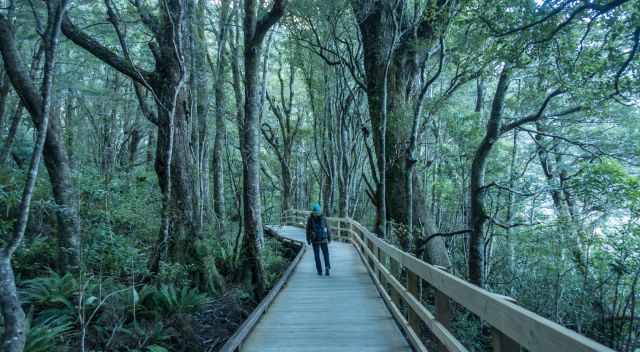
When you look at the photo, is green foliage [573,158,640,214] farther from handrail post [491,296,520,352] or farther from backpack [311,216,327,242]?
handrail post [491,296,520,352]

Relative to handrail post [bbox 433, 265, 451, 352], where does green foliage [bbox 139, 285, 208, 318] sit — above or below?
below

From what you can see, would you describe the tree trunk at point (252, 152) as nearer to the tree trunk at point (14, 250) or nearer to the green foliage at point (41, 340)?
the green foliage at point (41, 340)

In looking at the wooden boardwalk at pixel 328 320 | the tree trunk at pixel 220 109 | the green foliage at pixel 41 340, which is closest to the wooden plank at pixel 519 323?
the wooden boardwalk at pixel 328 320

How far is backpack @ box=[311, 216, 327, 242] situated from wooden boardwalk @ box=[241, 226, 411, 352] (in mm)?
950

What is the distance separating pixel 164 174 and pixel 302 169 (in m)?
28.7

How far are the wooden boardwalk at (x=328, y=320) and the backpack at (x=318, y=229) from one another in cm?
95

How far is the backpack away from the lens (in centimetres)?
916

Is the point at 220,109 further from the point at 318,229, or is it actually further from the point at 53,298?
the point at 53,298

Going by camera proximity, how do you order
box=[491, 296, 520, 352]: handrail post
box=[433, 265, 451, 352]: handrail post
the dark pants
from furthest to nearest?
1. the dark pants
2. box=[433, 265, 451, 352]: handrail post
3. box=[491, 296, 520, 352]: handrail post

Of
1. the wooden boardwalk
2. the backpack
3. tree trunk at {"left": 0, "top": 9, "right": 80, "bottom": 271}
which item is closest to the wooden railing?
the wooden boardwalk

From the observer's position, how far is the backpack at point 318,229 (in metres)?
9.16

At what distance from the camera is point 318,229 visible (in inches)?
363

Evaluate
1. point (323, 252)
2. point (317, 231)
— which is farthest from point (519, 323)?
point (323, 252)

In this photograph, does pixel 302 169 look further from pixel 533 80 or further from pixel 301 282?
pixel 301 282
